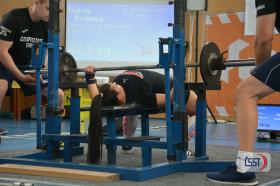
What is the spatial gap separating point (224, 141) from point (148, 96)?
1.67 metres

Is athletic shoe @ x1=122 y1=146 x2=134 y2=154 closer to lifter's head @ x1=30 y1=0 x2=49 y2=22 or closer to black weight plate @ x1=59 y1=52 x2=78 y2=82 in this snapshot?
black weight plate @ x1=59 y1=52 x2=78 y2=82

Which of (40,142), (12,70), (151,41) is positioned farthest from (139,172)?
(151,41)

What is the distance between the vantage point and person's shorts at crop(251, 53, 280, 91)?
2.56 m

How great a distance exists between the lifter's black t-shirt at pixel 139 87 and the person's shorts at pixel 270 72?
1.23m

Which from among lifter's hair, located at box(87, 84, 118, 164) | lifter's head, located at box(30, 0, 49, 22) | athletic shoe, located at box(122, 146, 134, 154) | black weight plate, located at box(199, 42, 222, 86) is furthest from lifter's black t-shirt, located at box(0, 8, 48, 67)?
black weight plate, located at box(199, 42, 222, 86)

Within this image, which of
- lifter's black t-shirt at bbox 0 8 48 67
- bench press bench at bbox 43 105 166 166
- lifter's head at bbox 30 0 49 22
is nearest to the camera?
bench press bench at bbox 43 105 166 166

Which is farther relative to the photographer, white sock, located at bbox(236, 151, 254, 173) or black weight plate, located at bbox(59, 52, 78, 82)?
black weight plate, located at bbox(59, 52, 78, 82)

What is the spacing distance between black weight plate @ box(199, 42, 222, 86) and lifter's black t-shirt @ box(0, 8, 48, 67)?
5.77 feet

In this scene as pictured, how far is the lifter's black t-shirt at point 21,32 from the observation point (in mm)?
4340

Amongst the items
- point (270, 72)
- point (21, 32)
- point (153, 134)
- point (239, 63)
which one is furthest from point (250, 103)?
point (153, 134)

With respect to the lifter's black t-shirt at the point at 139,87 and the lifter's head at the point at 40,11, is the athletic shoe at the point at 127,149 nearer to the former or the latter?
the lifter's black t-shirt at the point at 139,87

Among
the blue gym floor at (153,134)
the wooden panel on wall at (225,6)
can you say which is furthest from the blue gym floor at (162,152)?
the wooden panel on wall at (225,6)

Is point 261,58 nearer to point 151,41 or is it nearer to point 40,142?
point 40,142

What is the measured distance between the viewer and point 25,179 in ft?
9.57
